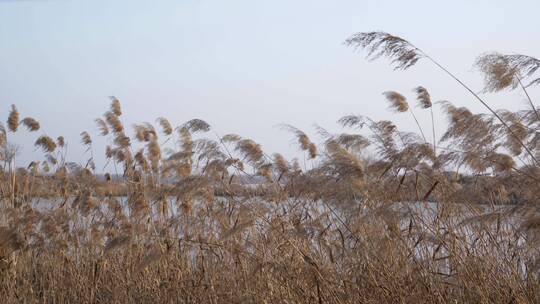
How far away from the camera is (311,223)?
4.23 m

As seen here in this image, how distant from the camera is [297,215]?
466cm

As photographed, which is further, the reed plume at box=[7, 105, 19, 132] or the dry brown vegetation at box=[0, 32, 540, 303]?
the reed plume at box=[7, 105, 19, 132]

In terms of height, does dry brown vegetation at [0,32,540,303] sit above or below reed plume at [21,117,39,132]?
below

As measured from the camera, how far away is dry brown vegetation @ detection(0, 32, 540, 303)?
11.6ft

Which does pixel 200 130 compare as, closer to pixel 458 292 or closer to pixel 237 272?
pixel 237 272

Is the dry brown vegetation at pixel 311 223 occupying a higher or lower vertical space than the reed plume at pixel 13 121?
lower

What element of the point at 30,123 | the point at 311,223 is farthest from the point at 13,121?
the point at 311,223

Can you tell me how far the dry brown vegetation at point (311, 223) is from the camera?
3535 mm

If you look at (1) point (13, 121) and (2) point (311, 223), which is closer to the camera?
(2) point (311, 223)

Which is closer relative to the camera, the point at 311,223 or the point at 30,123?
the point at 311,223

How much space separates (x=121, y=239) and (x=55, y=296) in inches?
65.7

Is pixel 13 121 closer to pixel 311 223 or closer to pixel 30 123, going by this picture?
pixel 30 123

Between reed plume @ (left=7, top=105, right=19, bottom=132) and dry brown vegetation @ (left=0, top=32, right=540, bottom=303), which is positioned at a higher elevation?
reed plume @ (left=7, top=105, right=19, bottom=132)

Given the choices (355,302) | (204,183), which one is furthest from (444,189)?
(204,183)
